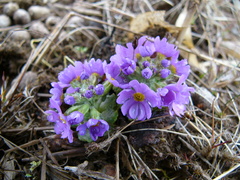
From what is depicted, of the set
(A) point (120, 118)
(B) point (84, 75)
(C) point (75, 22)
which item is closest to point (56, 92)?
(B) point (84, 75)

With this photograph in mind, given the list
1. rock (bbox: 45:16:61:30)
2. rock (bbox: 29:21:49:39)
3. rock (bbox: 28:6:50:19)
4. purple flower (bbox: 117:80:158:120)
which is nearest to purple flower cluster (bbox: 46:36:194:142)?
purple flower (bbox: 117:80:158:120)

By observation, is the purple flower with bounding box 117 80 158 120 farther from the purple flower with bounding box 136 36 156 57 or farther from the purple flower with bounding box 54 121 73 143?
the purple flower with bounding box 54 121 73 143

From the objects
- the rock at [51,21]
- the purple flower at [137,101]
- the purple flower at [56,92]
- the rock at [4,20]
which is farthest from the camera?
the rock at [51,21]

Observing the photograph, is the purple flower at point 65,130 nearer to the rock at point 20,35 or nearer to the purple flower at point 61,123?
the purple flower at point 61,123

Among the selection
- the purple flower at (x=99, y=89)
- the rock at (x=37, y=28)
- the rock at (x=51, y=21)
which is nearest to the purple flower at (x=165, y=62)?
the purple flower at (x=99, y=89)

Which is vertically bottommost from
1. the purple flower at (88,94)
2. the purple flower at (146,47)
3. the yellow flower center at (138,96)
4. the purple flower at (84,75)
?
the purple flower at (88,94)

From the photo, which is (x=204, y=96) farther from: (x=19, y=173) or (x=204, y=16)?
(x=19, y=173)

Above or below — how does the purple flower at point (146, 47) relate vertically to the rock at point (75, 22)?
above
